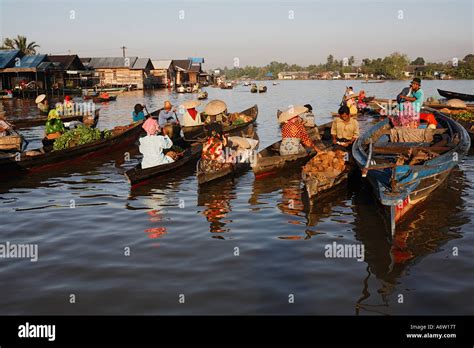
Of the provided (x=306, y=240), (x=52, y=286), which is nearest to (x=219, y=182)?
(x=306, y=240)

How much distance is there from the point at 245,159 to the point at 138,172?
10.6ft

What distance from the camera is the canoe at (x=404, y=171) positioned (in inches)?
281

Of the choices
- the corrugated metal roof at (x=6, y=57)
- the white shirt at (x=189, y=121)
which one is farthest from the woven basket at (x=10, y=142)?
the corrugated metal roof at (x=6, y=57)

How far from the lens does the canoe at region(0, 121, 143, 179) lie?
12031 mm

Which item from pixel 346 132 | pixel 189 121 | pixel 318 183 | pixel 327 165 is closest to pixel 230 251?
pixel 318 183

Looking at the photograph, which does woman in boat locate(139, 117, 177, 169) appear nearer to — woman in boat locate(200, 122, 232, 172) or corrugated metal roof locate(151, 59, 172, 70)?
woman in boat locate(200, 122, 232, 172)

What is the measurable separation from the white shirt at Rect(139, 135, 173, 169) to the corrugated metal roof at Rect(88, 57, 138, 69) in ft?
178

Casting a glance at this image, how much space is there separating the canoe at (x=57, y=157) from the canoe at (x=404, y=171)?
844 cm

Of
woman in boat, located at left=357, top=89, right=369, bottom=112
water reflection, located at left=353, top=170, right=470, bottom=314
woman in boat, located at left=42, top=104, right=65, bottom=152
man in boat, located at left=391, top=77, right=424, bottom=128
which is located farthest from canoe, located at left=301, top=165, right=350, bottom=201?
woman in boat, located at left=357, top=89, right=369, bottom=112

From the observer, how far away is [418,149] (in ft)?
30.5

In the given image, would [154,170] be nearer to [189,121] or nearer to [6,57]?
[189,121]

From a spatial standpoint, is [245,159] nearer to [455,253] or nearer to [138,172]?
[138,172]
